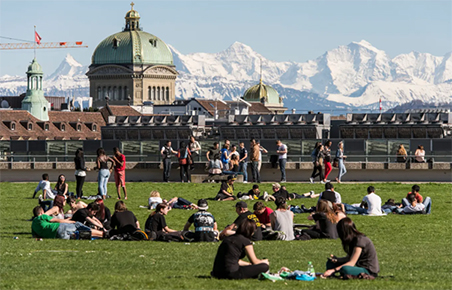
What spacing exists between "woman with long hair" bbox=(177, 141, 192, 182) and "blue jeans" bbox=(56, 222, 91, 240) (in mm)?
14869

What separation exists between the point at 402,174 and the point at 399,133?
3472cm

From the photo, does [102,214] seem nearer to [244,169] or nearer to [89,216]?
[89,216]

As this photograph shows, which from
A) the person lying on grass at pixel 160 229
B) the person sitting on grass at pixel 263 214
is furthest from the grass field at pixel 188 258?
the person sitting on grass at pixel 263 214

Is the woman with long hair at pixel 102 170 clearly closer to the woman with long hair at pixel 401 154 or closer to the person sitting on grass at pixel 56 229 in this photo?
the person sitting on grass at pixel 56 229

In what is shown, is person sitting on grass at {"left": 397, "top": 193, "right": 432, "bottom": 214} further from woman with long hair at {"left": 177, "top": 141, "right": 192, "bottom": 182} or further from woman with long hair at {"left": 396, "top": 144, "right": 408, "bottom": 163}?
woman with long hair at {"left": 396, "top": 144, "right": 408, "bottom": 163}

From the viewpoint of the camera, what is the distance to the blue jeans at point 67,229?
20234 mm

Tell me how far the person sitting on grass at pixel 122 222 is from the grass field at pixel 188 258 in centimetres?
46

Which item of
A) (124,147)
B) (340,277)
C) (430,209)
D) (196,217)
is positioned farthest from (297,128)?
(340,277)

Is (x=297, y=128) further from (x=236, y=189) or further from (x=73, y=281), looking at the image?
(x=73, y=281)

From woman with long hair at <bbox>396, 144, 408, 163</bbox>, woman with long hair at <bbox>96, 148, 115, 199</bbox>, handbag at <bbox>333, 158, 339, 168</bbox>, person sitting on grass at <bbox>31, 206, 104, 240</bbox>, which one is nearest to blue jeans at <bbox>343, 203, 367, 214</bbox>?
person sitting on grass at <bbox>31, 206, 104, 240</bbox>

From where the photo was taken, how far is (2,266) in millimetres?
16078

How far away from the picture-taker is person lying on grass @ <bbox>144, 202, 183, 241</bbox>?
1978cm

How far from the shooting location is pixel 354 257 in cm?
1470

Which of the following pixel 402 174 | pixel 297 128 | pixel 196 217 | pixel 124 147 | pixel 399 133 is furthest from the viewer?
pixel 297 128
